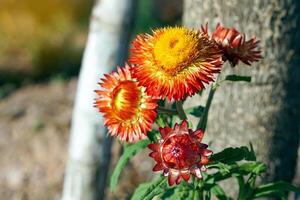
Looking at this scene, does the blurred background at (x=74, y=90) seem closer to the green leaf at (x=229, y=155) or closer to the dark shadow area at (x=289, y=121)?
the dark shadow area at (x=289, y=121)

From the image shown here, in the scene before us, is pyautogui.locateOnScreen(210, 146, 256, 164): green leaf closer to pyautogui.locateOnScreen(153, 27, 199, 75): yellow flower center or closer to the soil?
pyautogui.locateOnScreen(153, 27, 199, 75): yellow flower center

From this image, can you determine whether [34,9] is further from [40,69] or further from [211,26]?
[211,26]

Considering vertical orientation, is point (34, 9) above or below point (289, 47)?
above

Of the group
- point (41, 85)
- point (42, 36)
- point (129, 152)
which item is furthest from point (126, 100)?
point (42, 36)

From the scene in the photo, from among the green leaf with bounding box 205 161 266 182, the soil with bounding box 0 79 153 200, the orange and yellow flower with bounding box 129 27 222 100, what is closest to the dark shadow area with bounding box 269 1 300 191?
the green leaf with bounding box 205 161 266 182

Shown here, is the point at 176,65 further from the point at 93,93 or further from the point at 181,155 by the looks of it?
the point at 93,93

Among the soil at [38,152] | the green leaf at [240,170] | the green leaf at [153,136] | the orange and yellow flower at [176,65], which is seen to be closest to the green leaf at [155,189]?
the green leaf at [153,136]

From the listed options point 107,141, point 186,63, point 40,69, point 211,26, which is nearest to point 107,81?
point 186,63
